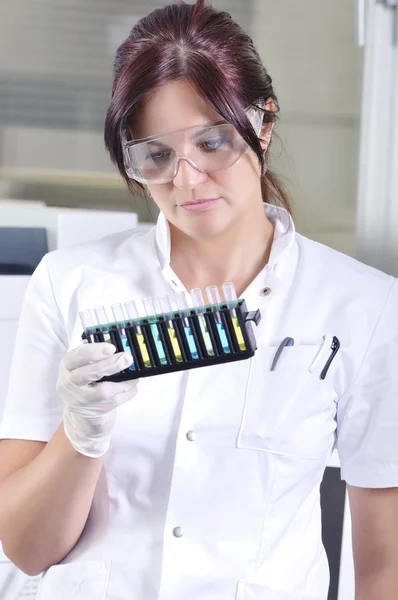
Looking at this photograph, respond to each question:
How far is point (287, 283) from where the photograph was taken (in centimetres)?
122

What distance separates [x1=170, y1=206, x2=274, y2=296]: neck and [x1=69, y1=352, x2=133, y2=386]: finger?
313mm

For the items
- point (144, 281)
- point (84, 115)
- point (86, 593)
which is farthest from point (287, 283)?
point (84, 115)

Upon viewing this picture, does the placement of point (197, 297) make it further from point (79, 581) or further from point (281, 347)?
point (79, 581)

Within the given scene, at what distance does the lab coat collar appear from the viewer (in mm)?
1217

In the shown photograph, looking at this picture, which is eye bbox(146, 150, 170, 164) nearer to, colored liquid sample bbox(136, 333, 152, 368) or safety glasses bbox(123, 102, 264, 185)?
safety glasses bbox(123, 102, 264, 185)

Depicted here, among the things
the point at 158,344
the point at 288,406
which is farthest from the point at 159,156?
the point at 288,406

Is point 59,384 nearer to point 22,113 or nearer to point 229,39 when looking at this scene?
point 229,39

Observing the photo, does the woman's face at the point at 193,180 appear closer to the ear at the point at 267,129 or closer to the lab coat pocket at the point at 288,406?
the ear at the point at 267,129

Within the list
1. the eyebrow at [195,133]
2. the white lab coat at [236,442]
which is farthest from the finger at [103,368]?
the eyebrow at [195,133]

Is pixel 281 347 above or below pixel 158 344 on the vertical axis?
below

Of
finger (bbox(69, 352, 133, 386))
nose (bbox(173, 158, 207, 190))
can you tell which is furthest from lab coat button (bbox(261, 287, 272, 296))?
finger (bbox(69, 352, 133, 386))

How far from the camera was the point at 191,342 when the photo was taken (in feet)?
3.11

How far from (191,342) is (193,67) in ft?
1.26

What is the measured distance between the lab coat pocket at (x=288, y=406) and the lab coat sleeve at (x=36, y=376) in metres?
0.28
